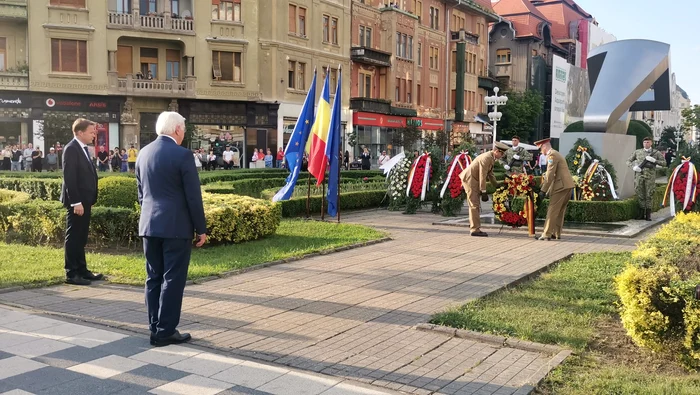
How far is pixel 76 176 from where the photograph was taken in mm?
8227

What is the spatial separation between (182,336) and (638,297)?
12.4ft

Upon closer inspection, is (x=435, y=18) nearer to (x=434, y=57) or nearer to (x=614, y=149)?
(x=434, y=57)

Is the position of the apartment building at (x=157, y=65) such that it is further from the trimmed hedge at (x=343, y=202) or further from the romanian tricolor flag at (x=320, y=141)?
the romanian tricolor flag at (x=320, y=141)

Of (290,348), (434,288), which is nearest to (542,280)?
(434,288)

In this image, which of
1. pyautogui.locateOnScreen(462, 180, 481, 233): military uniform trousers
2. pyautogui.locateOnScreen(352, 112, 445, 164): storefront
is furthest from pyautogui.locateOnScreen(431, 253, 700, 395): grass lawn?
pyautogui.locateOnScreen(352, 112, 445, 164): storefront

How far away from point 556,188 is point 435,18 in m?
44.8

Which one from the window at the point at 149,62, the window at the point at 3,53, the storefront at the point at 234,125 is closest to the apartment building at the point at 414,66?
the storefront at the point at 234,125

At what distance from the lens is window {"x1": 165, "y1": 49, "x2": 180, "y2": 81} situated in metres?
36.9

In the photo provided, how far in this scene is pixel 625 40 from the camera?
787 inches

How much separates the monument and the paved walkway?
884 centimetres

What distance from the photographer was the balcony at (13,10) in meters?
32.5

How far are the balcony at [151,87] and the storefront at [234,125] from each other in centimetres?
87

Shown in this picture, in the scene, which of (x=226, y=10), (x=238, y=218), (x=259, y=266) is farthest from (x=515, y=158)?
(x=226, y=10)

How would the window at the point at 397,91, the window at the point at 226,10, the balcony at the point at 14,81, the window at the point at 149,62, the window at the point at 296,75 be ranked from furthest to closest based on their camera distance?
the window at the point at 397,91, the window at the point at 296,75, the window at the point at 226,10, the window at the point at 149,62, the balcony at the point at 14,81
